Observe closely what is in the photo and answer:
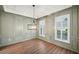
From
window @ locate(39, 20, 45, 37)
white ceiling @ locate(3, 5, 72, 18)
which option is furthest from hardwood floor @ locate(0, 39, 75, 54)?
white ceiling @ locate(3, 5, 72, 18)

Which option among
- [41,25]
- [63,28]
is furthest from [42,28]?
[63,28]

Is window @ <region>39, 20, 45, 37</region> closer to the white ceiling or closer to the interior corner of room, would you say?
the interior corner of room

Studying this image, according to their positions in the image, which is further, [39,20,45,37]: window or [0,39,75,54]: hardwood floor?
[39,20,45,37]: window

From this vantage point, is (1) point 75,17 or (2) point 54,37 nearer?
(1) point 75,17

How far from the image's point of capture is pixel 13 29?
5.31 feet

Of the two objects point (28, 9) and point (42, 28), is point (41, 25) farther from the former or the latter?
point (28, 9)

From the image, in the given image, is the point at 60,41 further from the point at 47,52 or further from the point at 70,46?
the point at 47,52

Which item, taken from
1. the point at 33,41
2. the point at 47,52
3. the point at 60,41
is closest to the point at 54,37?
the point at 60,41

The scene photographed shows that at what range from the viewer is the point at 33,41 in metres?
1.73

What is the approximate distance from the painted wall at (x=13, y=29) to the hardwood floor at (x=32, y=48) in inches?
4.7

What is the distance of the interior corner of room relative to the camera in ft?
5.12

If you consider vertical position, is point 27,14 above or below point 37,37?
above

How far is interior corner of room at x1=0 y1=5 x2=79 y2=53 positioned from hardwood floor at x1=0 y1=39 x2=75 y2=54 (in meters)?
0.07

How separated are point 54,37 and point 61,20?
0.47 metres
